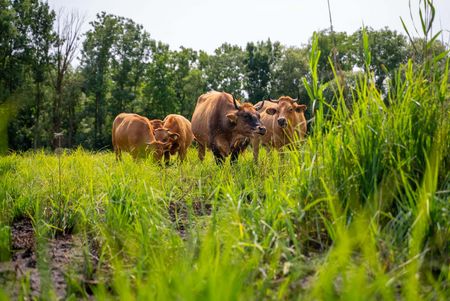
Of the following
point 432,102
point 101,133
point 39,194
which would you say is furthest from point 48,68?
point 432,102

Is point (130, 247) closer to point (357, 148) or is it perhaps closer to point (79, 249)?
point (79, 249)

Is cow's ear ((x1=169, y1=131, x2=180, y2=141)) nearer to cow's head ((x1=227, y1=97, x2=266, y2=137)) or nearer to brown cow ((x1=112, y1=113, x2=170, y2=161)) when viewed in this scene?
brown cow ((x1=112, y1=113, x2=170, y2=161))

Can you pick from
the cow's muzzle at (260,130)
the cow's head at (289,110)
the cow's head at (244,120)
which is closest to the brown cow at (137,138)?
the cow's head at (244,120)

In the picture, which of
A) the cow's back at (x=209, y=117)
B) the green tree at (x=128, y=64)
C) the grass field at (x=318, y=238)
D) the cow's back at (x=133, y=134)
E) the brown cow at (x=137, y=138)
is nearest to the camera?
the grass field at (x=318, y=238)

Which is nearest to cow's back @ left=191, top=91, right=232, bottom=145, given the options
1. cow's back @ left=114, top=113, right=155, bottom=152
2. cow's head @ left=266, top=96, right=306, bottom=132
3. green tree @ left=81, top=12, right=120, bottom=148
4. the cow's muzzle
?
the cow's muzzle

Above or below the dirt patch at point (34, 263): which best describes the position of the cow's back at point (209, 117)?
above

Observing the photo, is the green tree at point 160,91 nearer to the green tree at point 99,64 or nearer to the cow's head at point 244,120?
the green tree at point 99,64

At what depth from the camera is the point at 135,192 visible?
389 cm

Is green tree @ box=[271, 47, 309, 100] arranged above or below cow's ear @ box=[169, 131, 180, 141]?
above

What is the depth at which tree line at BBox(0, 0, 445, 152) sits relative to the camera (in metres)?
40.1

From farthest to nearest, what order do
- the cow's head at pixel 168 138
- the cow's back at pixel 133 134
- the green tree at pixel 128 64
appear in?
the green tree at pixel 128 64 < the cow's head at pixel 168 138 < the cow's back at pixel 133 134

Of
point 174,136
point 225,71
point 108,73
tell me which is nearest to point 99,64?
point 108,73

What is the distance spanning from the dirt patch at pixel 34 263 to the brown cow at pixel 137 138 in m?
7.04

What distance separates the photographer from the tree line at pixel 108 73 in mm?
40125
